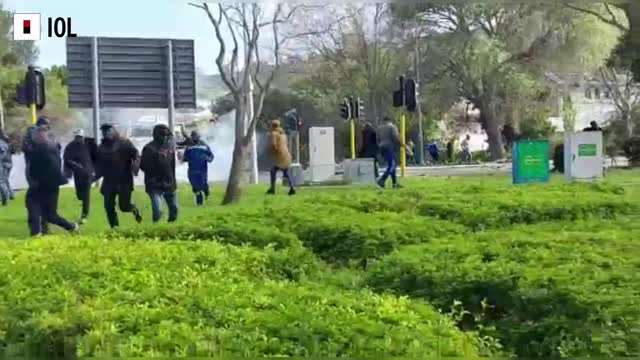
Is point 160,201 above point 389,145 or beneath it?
beneath

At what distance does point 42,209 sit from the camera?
10.2m

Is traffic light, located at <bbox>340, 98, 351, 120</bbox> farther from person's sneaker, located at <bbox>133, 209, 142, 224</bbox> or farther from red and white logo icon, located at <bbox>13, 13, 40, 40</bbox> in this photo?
red and white logo icon, located at <bbox>13, 13, 40, 40</bbox>

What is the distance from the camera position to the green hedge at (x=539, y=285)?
4582 mm

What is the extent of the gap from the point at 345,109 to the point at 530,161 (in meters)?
3.60

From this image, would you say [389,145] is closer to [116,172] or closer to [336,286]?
[116,172]

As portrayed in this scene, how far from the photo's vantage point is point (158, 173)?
→ 11.0 meters

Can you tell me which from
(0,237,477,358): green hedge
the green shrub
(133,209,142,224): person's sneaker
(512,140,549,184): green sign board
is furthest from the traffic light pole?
(0,237,477,358): green hedge

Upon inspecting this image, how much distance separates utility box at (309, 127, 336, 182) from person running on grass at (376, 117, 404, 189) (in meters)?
0.73

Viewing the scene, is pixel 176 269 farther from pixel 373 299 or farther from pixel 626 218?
pixel 626 218

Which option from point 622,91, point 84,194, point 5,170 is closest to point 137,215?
point 84,194

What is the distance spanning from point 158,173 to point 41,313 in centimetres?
629

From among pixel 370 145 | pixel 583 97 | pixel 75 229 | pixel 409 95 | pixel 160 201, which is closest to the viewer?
pixel 75 229

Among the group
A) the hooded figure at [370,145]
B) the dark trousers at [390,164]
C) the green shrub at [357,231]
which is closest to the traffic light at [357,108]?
the hooded figure at [370,145]

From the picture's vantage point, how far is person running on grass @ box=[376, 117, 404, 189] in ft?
46.0
